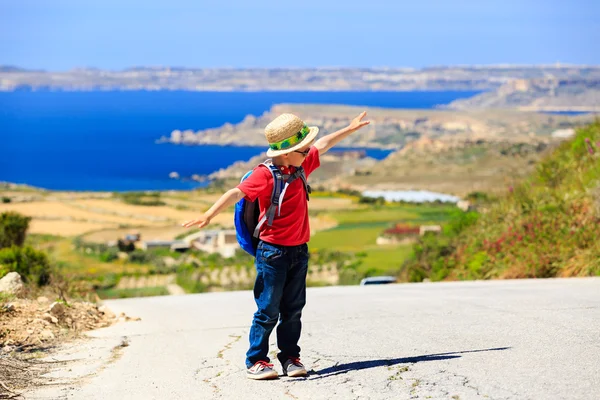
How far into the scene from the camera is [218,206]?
544 centimetres

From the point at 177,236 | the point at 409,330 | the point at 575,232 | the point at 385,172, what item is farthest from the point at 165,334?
the point at 385,172

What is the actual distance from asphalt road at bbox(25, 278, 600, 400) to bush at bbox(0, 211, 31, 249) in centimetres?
825

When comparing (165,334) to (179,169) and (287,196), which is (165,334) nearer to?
(287,196)

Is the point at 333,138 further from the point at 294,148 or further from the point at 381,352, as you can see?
the point at 381,352

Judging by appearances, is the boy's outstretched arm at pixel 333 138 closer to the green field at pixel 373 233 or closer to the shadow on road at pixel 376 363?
the shadow on road at pixel 376 363

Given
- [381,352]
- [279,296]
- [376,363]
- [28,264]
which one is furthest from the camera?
[28,264]

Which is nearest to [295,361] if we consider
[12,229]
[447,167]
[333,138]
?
[333,138]

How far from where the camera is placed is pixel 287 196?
5.72 metres

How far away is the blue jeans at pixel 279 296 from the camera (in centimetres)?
569

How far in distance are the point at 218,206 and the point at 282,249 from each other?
1.75 ft

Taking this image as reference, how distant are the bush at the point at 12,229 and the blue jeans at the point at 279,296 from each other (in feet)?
38.1

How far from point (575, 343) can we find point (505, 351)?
19.8 inches

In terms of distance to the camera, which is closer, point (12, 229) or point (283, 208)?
point (283, 208)

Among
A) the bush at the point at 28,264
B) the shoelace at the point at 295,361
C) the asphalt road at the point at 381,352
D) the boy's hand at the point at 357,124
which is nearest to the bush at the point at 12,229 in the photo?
the bush at the point at 28,264
